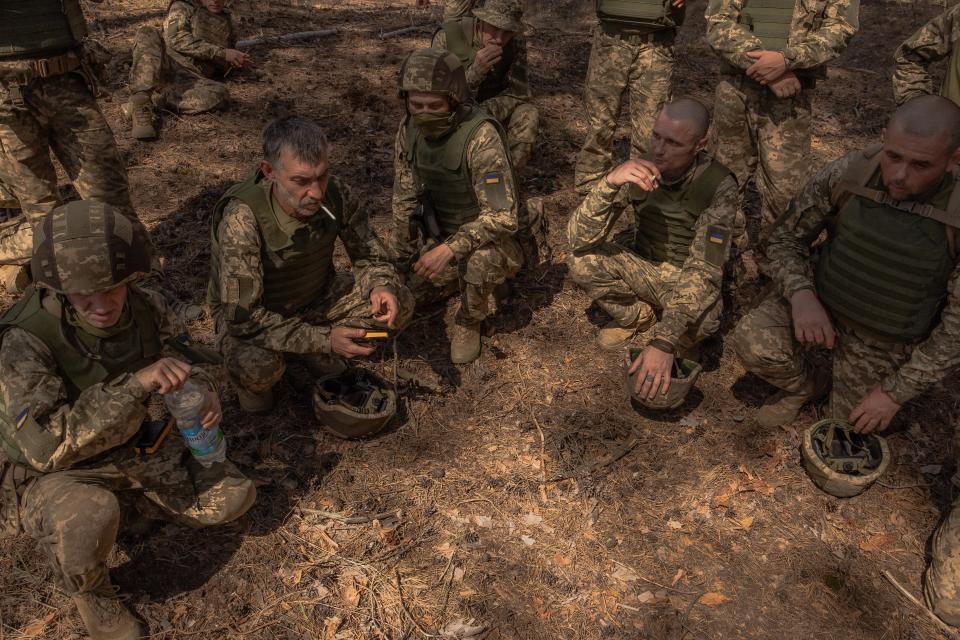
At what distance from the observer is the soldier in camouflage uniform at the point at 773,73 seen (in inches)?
232

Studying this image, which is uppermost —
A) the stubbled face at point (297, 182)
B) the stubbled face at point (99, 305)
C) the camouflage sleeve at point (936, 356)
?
the stubbled face at point (297, 182)

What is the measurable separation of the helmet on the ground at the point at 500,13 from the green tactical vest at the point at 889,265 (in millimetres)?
3792

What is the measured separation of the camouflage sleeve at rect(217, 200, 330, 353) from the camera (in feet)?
Answer: 15.2

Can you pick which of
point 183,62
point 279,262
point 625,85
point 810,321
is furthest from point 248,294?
point 183,62

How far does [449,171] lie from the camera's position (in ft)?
18.7

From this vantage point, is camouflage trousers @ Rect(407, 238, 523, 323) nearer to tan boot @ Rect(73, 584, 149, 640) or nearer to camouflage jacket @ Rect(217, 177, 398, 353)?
camouflage jacket @ Rect(217, 177, 398, 353)

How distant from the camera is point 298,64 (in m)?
11.5

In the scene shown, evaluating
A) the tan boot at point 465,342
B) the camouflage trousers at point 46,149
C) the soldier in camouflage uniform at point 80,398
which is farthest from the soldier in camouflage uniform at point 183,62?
the soldier in camouflage uniform at point 80,398

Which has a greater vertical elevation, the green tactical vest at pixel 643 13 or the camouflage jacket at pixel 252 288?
the green tactical vest at pixel 643 13

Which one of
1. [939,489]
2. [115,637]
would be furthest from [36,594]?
[939,489]

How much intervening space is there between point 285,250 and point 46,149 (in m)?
2.97

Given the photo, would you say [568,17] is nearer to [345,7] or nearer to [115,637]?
[345,7]

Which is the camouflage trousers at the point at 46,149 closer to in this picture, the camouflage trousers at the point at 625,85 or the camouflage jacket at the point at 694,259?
the camouflage jacket at the point at 694,259

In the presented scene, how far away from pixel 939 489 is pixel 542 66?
950 cm
